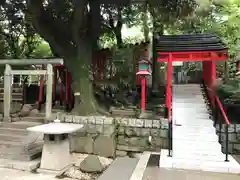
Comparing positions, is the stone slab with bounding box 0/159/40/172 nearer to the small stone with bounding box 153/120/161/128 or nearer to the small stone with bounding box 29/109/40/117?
the small stone with bounding box 29/109/40/117

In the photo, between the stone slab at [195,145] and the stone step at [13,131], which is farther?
the stone step at [13,131]

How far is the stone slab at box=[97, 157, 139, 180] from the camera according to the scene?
21.8 ft

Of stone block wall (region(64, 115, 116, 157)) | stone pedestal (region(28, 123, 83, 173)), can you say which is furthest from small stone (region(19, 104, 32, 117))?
stone pedestal (region(28, 123, 83, 173))

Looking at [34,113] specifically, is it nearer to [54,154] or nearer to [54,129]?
[54,154]

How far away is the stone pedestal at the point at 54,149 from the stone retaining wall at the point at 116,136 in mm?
1567

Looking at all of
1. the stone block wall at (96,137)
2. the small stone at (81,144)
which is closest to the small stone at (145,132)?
the stone block wall at (96,137)

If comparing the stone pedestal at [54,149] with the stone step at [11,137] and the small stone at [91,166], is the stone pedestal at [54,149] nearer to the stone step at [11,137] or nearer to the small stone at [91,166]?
the small stone at [91,166]

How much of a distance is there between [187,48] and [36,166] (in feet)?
20.1

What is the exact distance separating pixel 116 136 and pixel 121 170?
2.64 metres

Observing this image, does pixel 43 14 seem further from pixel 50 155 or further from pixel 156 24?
pixel 156 24

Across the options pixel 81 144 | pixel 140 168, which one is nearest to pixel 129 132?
pixel 81 144

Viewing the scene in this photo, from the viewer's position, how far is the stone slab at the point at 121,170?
664 centimetres

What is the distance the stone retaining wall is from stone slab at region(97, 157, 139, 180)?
4.49ft

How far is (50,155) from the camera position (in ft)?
25.1
